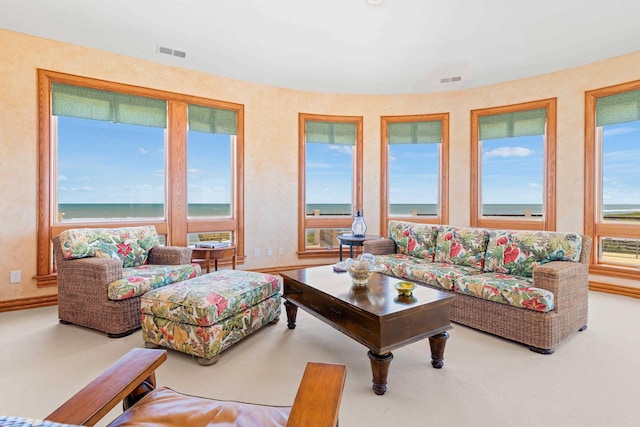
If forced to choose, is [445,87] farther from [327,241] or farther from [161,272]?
[161,272]

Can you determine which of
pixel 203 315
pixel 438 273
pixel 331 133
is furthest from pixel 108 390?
pixel 331 133

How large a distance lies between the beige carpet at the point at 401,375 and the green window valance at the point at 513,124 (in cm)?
284

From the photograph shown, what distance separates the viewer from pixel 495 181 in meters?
5.01

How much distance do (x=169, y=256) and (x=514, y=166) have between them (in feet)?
16.2

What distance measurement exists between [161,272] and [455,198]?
4.28 meters

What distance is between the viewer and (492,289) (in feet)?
8.69

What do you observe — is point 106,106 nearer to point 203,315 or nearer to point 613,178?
point 203,315

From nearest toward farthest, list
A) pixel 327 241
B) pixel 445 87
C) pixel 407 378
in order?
pixel 407 378 → pixel 445 87 → pixel 327 241

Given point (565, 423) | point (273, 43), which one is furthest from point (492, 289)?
point (273, 43)

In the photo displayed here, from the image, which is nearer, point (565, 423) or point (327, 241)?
point (565, 423)

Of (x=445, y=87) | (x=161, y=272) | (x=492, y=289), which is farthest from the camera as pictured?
(x=445, y=87)

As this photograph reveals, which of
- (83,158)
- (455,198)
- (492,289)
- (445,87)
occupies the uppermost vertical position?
(445,87)

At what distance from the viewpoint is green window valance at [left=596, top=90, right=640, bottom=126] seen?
3.89m

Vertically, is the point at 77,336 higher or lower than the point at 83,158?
lower
